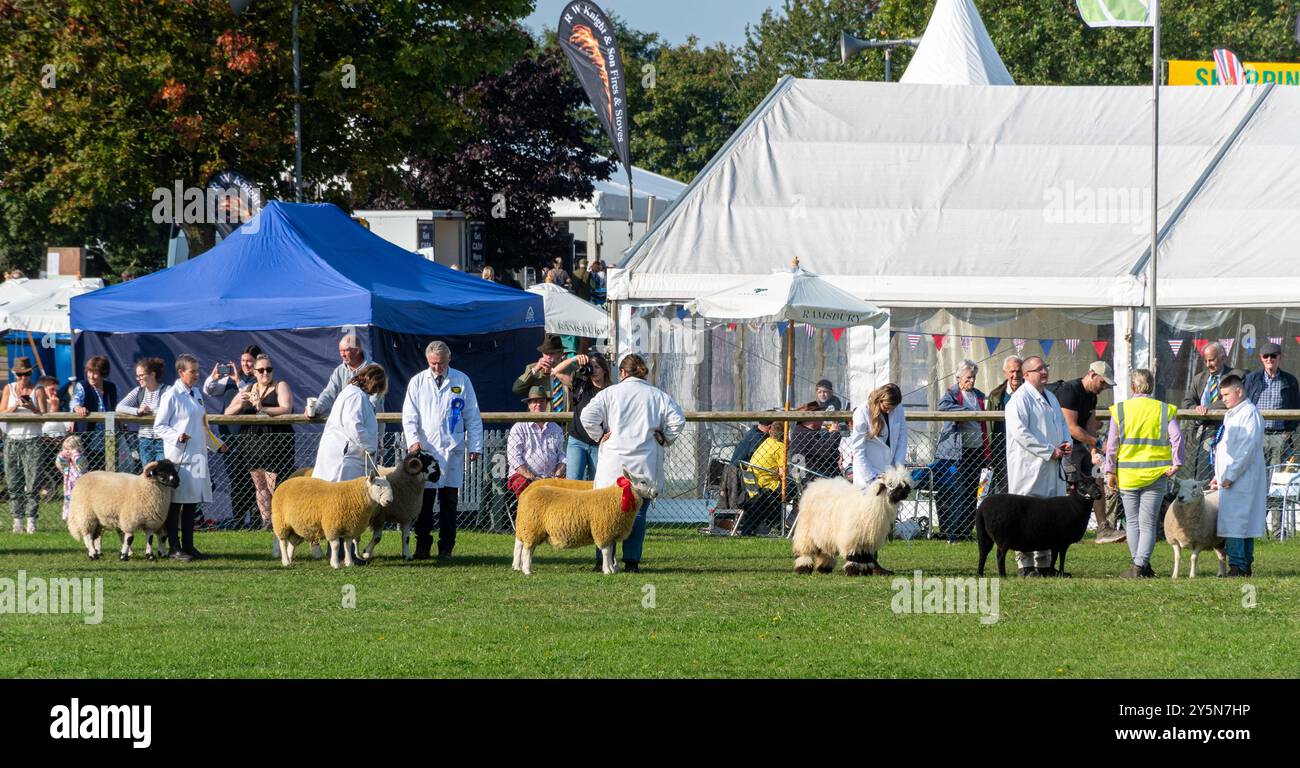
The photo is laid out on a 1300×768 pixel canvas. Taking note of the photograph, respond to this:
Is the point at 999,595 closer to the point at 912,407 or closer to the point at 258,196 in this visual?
the point at 912,407

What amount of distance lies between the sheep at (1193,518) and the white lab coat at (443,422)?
20.0 feet

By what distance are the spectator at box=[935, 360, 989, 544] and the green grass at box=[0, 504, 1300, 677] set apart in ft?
8.17

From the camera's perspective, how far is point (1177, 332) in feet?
65.3

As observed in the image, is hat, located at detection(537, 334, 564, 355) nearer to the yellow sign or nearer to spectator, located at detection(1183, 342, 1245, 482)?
spectator, located at detection(1183, 342, 1245, 482)

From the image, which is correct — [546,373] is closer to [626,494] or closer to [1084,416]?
[626,494]

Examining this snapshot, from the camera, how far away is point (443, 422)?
1504cm

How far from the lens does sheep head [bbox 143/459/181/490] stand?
1459cm

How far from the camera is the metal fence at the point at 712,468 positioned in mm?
17156

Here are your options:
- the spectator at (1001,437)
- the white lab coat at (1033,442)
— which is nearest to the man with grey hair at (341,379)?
the white lab coat at (1033,442)

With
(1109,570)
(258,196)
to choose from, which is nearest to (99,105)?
(258,196)

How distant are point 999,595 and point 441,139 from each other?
19.4 m

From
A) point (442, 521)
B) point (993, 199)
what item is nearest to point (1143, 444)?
point (442, 521)

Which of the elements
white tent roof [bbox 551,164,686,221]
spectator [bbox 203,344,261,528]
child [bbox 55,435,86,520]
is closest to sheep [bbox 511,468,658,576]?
spectator [bbox 203,344,261,528]

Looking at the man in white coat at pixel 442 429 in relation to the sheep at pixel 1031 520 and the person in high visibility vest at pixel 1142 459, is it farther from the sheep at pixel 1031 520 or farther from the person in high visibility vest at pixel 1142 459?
the person in high visibility vest at pixel 1142 459
